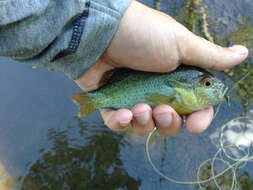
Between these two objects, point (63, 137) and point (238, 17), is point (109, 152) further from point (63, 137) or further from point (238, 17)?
point (238, 17)

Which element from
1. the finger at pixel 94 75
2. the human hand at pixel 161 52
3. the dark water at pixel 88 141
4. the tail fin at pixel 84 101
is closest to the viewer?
the human hand at pixel 161 52

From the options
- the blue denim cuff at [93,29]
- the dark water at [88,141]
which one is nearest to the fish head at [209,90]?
the blue denim cuff at [93,29]

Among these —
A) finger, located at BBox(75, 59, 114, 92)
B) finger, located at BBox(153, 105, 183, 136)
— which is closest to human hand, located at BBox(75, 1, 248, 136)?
finger, located at BBox(153, 105, 183, 136)

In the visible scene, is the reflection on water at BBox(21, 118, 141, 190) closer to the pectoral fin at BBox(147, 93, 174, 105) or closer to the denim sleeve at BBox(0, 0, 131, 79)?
the pectoral fin at BBox(147, 93, 174, 105)

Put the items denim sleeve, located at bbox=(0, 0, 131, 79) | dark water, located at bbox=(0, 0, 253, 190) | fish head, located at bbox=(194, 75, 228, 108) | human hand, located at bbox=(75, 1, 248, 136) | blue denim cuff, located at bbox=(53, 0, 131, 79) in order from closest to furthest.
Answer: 1. denim sleeve, located at bbox=(0, 0, 131, 79)
2. blue denim cuff, located at bbox=(53, 0, 131, 79)
3. fish head, located at bbox=(194, 75, 228, 108)
4. human hand, located at bbox=(75, 1, 248, 136)
5. dark water, located at bbox=(0, 0, 253, 190)

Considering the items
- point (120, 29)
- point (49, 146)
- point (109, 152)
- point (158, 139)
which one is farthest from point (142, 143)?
point (120, 29)

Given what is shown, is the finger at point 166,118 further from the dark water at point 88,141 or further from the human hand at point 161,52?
the dark water at point 88,141

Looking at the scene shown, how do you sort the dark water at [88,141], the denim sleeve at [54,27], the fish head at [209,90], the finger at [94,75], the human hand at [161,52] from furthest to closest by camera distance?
the dark water at [88,141], the finger at [94,75], the human hand at [161,52], the fish head at [209,90], the denim sleeve at [54,27]
